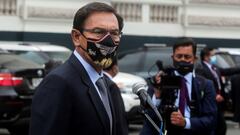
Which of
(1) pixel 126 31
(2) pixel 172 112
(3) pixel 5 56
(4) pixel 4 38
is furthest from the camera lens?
(1) pixel 126 31

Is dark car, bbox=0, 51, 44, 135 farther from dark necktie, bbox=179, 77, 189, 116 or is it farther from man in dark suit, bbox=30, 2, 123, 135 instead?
man in dark suit, bbox=30, 2, 123, 135

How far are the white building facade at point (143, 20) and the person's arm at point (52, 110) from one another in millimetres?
18004

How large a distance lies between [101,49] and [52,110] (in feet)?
1.19

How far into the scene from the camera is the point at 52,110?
326 cm

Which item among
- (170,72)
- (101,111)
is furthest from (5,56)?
Result: (101,111)

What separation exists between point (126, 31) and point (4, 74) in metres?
12.1

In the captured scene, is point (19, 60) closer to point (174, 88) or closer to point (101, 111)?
point (174, 88)

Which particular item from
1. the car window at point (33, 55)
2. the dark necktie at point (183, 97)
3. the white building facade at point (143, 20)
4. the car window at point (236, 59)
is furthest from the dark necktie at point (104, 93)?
the white building facade at point (143, 20)

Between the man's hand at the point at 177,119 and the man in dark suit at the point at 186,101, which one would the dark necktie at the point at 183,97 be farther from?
the man's hand at the point at 177,119

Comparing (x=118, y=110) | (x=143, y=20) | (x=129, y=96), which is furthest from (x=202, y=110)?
(x=143, y=20)

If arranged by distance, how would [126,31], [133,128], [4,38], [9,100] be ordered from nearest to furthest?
[9,100], [133,128], [4,38], [126,31]

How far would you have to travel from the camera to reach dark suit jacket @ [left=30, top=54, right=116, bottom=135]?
3.25 meters

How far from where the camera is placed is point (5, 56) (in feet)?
38.0

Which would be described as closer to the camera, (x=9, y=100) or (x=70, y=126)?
(x=70, y=126)
